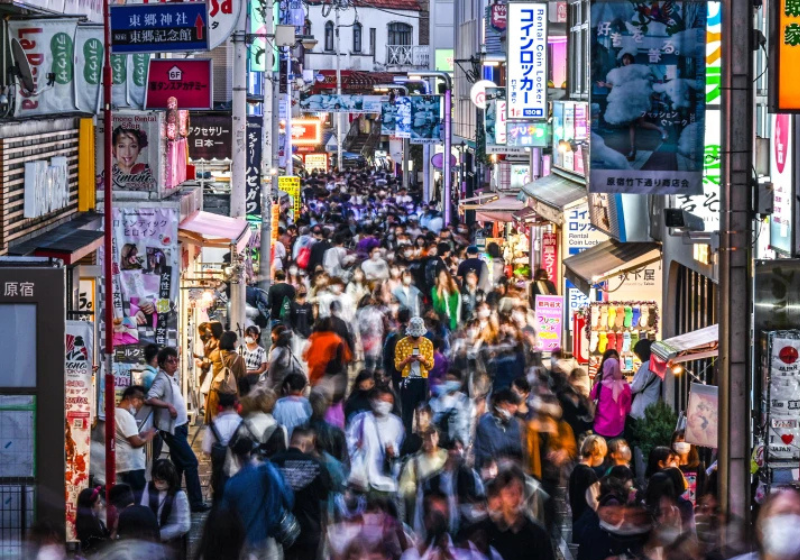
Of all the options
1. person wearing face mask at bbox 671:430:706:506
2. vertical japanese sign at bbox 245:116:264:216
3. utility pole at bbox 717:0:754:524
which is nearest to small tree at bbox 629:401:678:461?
person wearing face mask at bbox 671:430:706:506

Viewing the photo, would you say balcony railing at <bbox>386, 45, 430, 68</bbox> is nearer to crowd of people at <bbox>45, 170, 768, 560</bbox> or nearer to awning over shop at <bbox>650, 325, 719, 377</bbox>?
crowd of people at <bbox>45, 170, 768, 560</bbox>

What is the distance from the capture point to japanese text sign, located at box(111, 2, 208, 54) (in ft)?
42.2

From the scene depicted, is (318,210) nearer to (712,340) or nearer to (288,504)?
(712,340)

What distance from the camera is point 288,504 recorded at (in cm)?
1025

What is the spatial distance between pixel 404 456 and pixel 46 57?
6.17m

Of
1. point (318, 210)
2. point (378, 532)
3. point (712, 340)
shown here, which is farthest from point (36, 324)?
point (318, 210)

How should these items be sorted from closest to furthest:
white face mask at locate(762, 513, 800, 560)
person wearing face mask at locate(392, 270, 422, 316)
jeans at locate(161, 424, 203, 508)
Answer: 1. white face mask at locate(762, 513, 800, 560)
2. jeans at locate(161, 424, 203, 508)
3. person wearing face mask at locate(392, 270, 422, 316)

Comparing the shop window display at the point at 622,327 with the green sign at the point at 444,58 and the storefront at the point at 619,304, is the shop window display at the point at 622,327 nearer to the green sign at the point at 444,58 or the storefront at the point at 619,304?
the storefront at the point at 619,304

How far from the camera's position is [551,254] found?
27453 mm

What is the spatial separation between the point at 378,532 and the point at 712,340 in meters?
5.20

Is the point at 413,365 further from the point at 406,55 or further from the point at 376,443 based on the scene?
the point at 406,55

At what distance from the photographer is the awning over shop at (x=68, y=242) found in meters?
14.6

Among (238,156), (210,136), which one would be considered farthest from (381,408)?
(210,136)

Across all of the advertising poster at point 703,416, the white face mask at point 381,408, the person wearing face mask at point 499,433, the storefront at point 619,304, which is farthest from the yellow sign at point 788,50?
the storefront at point 619,304
